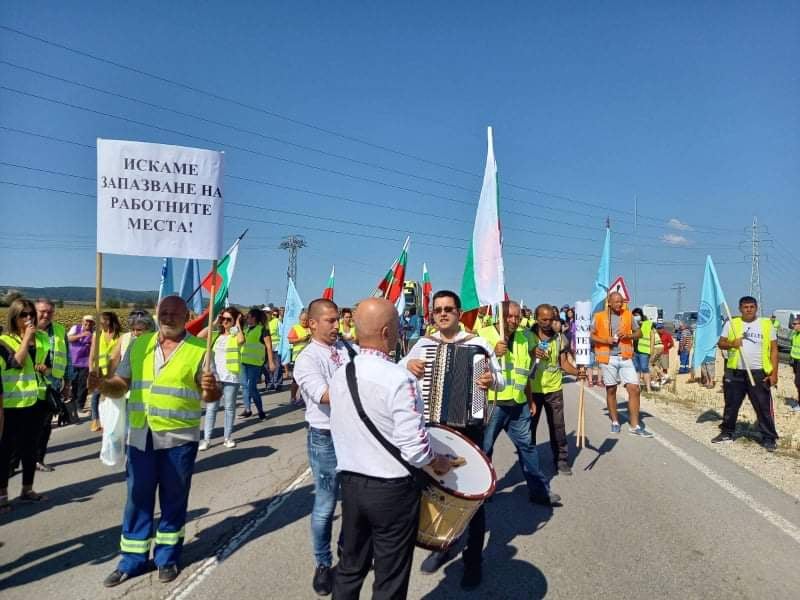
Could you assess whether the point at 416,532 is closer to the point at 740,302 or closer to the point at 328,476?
the point at 328,476

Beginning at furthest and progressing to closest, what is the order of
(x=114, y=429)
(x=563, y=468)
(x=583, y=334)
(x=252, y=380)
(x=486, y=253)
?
1. (x=252, y=380)
2. (x=583, y=334)
3. (x=563, y=468)
4. (x=486, y=253)
5. (x=114, y=429)

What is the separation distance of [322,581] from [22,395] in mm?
3560

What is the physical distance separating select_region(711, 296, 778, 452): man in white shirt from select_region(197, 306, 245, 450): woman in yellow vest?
6836mm

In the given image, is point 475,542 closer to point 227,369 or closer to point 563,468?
point 563,468

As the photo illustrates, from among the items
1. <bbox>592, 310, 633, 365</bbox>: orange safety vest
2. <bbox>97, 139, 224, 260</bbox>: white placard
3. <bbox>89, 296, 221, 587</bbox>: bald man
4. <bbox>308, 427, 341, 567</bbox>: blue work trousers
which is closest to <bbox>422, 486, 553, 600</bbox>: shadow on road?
<bbox>308, 427, 341, 567</bbox>: blue work trousers

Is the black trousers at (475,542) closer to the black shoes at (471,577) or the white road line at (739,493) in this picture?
the black shoes at (471,577)

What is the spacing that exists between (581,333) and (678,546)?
13.4 ft

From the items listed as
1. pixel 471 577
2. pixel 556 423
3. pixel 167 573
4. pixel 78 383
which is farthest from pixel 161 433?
pixel 78 383

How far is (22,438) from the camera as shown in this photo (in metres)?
Answer: 5.63

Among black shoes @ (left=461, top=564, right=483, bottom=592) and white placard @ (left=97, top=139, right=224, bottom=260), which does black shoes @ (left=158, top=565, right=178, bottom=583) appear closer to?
black shoes @ (left=461, top=564, right=483, bottom=592)

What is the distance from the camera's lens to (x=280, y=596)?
12.4ft

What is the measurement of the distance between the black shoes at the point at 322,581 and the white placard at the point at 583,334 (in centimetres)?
520

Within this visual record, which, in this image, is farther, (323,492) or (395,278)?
(395,278)

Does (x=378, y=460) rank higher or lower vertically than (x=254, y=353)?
higher
